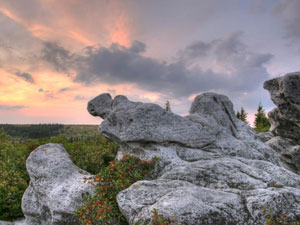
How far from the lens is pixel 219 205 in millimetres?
7824

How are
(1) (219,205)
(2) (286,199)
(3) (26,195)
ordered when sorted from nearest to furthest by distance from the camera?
(1) (219,205), (2) (286,199), (3) (26,195)

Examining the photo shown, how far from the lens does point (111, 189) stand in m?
10.2

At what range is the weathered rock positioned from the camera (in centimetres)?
1152

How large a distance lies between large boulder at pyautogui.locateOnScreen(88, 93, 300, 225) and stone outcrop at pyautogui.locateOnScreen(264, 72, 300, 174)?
401 centimetres

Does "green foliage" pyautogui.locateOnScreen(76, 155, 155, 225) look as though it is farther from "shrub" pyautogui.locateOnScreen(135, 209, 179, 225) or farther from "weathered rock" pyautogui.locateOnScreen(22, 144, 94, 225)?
"shrub" pyautogui.locateOnScreen(135, 209, 179, 225)

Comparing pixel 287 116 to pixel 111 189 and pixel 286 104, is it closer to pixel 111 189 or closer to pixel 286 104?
pixel 286 104

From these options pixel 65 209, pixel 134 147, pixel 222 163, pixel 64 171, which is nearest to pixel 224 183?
pixel 222 163

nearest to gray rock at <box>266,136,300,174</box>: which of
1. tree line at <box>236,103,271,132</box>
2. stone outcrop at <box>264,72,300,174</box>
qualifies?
stone outcrop at <box>264,72,300,174</box>

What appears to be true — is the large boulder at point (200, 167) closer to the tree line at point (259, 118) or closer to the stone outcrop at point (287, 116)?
the stone outcrop at point (287, 116)

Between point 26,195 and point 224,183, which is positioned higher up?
point 224,183

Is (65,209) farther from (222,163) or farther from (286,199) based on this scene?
(286,199)

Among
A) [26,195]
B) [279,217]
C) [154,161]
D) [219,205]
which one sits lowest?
[26,195]

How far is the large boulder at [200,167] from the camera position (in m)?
7.73

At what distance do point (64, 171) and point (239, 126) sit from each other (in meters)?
16.2
